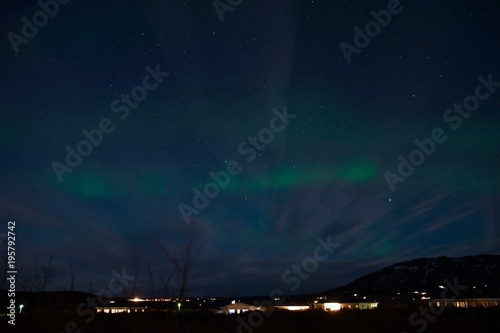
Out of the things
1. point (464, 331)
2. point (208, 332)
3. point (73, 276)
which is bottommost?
point (464, 331)

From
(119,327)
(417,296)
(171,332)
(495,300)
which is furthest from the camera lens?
(417,296)

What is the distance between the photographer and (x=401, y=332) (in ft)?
59.2

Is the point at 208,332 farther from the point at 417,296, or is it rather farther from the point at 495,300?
the point at 417,296

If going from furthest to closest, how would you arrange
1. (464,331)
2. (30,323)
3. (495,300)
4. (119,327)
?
(495,300) < (464,331) < (119,327) < (30,323)

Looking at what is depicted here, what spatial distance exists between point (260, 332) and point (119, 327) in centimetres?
576

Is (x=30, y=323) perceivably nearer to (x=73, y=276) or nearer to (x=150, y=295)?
(x=73, y=276)

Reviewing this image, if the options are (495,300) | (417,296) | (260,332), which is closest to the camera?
(260,332)

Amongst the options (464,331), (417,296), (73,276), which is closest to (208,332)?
(73,276)

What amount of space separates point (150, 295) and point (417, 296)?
233 feet

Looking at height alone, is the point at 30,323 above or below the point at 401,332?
above

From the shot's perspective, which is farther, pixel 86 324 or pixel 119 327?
pixel 86 324

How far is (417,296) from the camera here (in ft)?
257

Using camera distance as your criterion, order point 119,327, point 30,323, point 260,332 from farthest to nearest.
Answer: point 260,332, point 119,327, point 30,323

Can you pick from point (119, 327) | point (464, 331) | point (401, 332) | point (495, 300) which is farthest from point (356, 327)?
point (495, 300)
